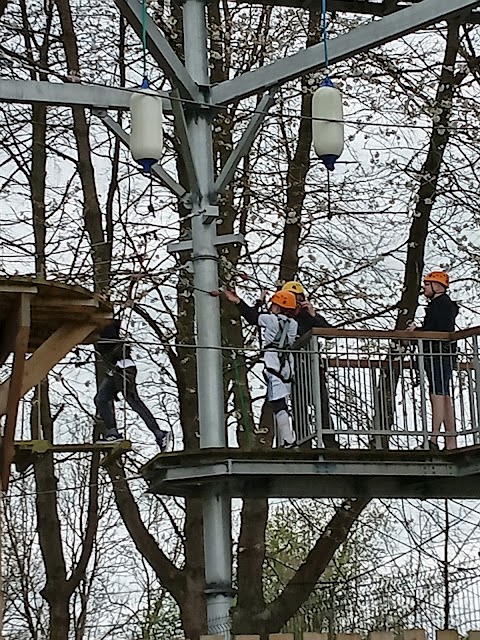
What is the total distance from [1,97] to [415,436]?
494cm

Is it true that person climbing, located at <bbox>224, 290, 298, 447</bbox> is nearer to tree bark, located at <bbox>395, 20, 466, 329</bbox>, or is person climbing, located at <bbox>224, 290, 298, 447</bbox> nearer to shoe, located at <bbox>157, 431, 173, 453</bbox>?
shoe, located at <bbox>157, 431, 173, 453</bbox>

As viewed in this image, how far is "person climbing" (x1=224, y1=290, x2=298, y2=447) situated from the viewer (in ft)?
44.7

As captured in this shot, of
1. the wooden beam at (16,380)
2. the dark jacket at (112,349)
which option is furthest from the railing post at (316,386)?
the wooden beam at (16,380)

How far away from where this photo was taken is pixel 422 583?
1955 cm

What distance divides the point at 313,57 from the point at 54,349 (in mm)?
3883

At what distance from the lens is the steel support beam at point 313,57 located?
41.4 feet

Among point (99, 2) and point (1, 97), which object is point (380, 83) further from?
point (1, 97)

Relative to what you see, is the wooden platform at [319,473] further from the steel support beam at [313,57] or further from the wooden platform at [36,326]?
the steel support beam at [313,57]

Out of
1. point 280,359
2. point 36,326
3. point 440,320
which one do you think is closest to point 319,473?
point 280,359

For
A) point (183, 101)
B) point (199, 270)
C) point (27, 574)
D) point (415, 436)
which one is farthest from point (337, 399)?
point (27, 574)

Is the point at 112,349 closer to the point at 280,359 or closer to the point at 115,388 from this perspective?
the point at 115,388

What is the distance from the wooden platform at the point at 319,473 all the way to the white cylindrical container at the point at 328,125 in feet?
8.51

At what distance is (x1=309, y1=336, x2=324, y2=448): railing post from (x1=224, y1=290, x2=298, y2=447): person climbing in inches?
11.1

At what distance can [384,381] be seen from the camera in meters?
14.1
